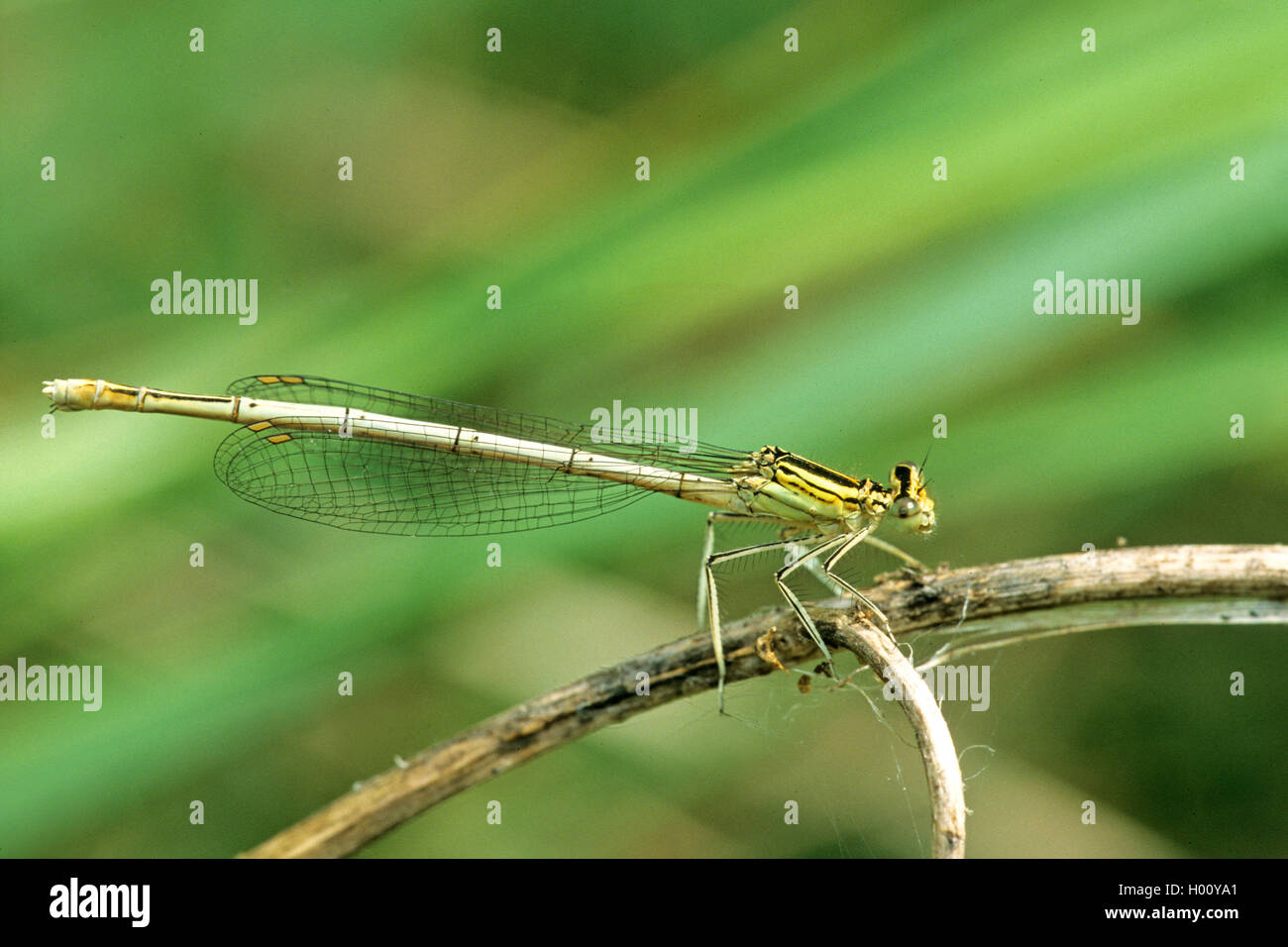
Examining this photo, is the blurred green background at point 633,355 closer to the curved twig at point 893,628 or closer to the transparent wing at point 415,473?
the transparent wing at point 415,473

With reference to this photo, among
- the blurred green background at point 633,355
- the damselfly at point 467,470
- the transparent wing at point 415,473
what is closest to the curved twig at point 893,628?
the blurred green background at point 633,355

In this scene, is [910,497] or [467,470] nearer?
[910,497]

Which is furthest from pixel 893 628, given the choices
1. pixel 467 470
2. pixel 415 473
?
pixel 415 473

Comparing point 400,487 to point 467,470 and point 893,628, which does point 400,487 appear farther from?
point 893,628

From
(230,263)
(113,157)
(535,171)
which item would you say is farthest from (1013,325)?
(113,157)

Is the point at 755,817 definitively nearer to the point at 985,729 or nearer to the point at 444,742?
the point at 985,729

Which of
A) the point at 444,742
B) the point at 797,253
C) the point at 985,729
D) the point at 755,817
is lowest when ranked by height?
the point at 755,817

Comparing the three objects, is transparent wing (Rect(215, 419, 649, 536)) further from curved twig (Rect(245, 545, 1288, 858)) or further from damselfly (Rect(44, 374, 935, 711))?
curved twig (Rect(245, 545, 1288, 858))

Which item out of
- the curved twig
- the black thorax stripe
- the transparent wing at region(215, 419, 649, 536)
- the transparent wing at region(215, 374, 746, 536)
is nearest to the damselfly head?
the black thorax stripe
